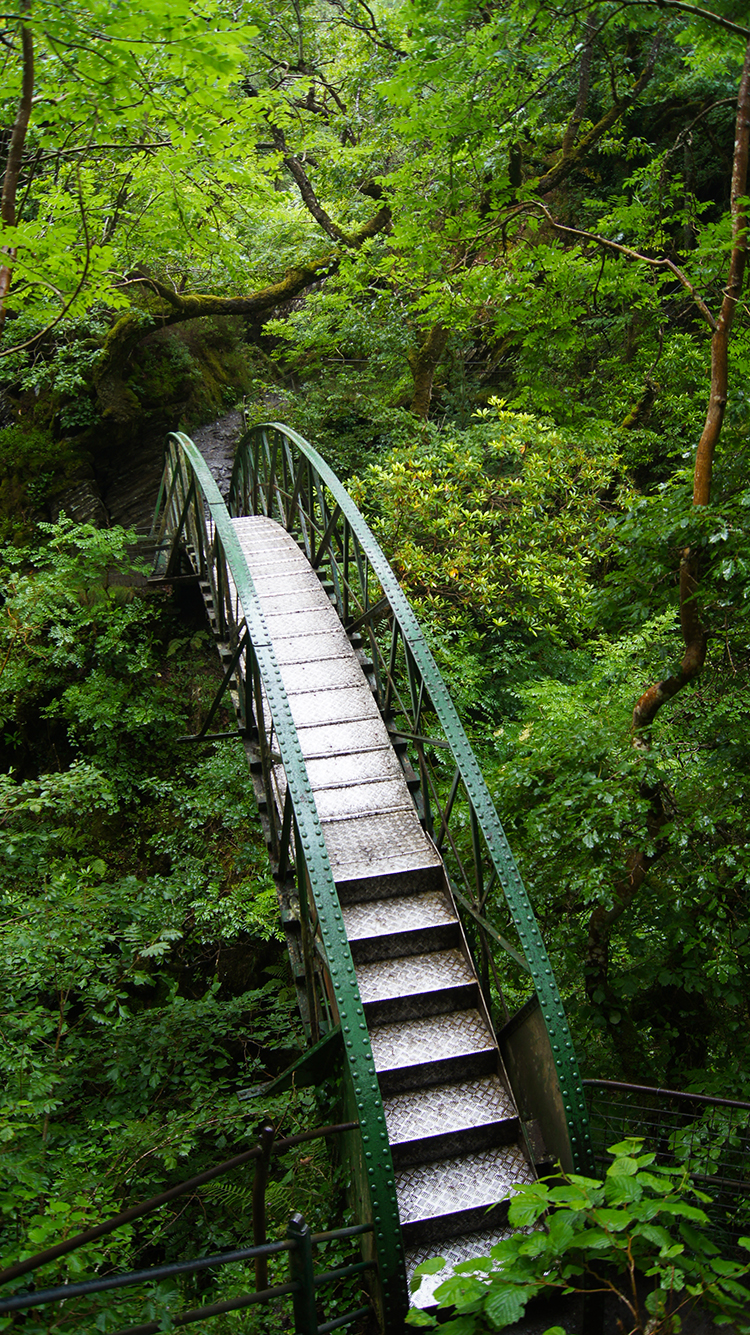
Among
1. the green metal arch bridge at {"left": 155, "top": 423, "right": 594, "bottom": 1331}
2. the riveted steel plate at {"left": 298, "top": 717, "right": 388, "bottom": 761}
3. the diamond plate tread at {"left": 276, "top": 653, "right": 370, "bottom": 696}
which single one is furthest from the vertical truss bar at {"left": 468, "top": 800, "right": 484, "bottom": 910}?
the diamond plate tread at {"left": 276, "top": 653, "right": 370, "bottom": 696}

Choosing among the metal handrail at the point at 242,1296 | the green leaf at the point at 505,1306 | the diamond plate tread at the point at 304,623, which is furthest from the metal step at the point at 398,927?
the diamond plate tread at the point at 304,623

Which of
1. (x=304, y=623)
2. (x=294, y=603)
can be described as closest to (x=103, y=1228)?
(x=304, y=623)

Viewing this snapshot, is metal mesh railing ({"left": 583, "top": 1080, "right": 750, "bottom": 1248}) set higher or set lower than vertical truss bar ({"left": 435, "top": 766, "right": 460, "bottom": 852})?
lower

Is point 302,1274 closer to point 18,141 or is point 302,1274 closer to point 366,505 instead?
point 18,141

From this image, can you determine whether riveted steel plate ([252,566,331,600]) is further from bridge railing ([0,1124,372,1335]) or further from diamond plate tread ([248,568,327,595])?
bridge railing ([0,1124,372,1335])

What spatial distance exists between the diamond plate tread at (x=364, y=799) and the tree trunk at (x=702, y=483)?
58.4 inches

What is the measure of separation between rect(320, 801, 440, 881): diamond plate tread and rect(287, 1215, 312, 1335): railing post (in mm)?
2296

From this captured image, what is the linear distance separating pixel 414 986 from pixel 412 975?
85mm

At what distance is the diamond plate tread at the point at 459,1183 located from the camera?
3887 mm

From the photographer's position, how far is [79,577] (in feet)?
34.0

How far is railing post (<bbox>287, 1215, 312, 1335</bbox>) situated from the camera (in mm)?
2773

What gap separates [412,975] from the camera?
4.75 meters

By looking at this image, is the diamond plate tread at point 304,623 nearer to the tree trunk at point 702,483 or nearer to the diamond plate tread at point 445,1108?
the tree trunk at point 702,483

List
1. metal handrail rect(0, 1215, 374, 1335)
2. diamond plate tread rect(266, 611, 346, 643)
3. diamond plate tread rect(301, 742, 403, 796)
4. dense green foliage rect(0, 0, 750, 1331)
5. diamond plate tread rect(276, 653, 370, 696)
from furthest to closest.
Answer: diamond plate tread rect(266, 611, 346, 643) < diamond plate tread rect(276, 653, 370, 696) < diamond plate tread rect(301, 742, 403, 796) < dense green foliage rect(0, 0, 750, 1331) < metal handrail rect(0, 1215, 374, 1335)
